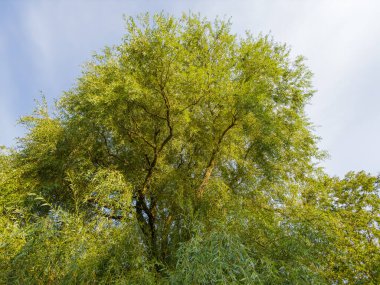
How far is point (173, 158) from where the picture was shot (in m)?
10.4

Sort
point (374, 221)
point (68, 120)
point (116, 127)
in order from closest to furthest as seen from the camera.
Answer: point (116, 127) → point (68, 120) → point (374, 221)

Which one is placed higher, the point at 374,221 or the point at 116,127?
the point at 374,221

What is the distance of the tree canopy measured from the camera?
6.87m

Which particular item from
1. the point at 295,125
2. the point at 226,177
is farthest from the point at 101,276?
the point at 295,125

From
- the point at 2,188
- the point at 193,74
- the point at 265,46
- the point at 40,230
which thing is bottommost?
the point at 40,230

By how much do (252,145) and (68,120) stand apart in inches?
240

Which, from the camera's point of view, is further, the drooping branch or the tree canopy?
the drooping branch

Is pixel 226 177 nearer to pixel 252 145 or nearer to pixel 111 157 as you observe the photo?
pixel 252 145

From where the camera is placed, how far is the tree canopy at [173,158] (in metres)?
6.87

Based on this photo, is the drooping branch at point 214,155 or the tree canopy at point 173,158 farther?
the drooping branch at point 214,155

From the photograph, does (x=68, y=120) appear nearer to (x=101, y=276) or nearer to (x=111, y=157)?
(x=111, y=157)

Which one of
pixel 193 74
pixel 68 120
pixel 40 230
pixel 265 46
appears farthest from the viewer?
pixel 265 46

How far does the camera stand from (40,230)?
5.95 meters

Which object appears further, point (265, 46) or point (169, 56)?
point (265, 46)
